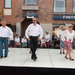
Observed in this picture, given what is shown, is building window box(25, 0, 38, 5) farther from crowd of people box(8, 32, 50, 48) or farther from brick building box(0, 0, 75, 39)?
crowd of people box(8, 32, 50, 48)

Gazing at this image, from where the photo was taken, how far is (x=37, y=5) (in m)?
12.3

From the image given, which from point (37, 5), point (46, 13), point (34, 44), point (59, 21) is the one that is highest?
point (37, 5)

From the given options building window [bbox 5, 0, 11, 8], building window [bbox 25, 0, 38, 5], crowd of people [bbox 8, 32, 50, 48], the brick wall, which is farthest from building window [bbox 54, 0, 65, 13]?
building window [bbox 5, 0, 11, 8]

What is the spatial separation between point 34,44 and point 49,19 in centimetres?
843

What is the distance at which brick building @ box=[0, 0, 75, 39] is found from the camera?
39.7ft

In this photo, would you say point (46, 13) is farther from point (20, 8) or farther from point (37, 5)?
point (20, 8)

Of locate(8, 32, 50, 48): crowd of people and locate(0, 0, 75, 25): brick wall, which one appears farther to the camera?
locate(0, 0, 75, 25): brick wall

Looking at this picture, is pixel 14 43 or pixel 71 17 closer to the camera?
pixel 14 43

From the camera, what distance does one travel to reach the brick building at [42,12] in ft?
39.7

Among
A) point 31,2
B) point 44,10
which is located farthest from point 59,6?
point 31,2
